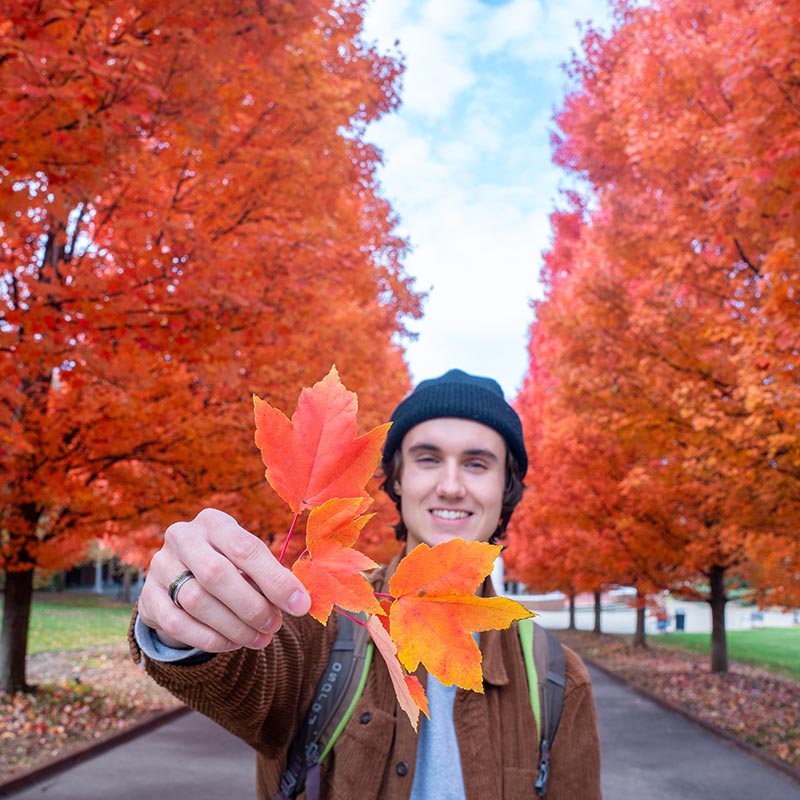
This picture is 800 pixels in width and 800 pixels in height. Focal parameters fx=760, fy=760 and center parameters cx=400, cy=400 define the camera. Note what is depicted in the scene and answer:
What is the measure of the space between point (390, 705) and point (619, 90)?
29.9 feet

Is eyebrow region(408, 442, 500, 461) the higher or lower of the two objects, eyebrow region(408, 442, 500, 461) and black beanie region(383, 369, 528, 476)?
the lower

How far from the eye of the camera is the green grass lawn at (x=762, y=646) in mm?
17984

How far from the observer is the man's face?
182 cm

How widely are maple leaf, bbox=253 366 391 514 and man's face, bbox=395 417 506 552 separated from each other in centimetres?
124

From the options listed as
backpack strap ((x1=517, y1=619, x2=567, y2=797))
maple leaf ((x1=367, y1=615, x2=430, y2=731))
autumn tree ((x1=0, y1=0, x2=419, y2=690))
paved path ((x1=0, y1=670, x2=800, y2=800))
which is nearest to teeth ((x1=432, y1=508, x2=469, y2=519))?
backpack strap ((x1=517, y1=619, x2=567, y2=797))

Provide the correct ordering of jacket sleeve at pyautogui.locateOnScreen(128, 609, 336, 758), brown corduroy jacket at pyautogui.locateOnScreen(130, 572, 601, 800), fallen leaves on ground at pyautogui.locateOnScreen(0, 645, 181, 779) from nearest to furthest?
jacket sleeve at pyautogui.locateOnScreen(128, 609, 336, 758), brown corduroy jacket at pyautogui.locateOnScreen(130, 572, 601, 800), fallen leaves on ground at pyautogui.locateOnScreen(0, 645, 181, 779)

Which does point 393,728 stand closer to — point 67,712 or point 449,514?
point 449,514

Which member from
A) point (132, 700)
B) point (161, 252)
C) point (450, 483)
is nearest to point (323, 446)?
point (450, 483)

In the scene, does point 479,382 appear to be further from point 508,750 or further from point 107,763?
point 107,763

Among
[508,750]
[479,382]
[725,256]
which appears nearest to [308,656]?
[508,750]

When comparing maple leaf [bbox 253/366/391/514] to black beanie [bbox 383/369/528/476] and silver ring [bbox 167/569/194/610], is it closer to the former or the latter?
silver ring [bbox 167/569/194/610]

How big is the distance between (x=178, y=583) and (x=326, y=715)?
43.9 inches

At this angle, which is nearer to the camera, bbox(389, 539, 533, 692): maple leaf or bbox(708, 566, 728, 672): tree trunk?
bbox(389, 539, 533, 692): maple leaf

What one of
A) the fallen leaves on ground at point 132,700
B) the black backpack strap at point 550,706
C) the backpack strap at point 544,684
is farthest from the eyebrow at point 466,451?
the fallen leaves on ground at point 132,700
